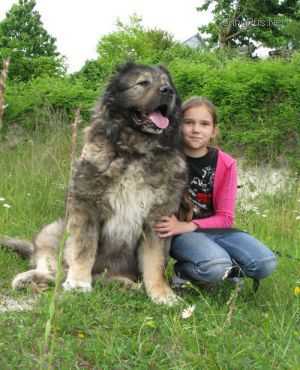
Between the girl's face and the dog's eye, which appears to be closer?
the dog's eye

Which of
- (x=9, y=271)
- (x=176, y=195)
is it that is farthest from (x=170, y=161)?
(x=9, y=271)

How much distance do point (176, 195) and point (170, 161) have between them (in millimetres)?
229

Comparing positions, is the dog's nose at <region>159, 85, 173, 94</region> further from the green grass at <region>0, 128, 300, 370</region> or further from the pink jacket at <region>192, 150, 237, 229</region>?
the green grass at <region>0, 128, 300, 370</region>

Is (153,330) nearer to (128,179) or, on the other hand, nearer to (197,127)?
(128,179)

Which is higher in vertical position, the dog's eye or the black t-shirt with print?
the dog's eye

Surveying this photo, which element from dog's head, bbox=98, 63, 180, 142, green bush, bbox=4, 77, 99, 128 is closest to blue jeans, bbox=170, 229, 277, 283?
dog's head, bbox=98, 63, 180, 142

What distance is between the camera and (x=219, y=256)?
354 centimetres

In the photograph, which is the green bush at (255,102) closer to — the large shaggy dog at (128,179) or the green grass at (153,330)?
the green grass at (153,330)

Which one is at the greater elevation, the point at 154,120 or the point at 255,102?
the point at 255,102

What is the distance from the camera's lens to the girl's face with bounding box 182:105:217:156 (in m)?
3.69

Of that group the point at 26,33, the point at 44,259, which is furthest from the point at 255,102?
the point at 26,33

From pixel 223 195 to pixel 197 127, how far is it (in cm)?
49

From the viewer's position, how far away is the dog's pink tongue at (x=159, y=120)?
11.5 feet

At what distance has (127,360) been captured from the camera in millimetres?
2488
